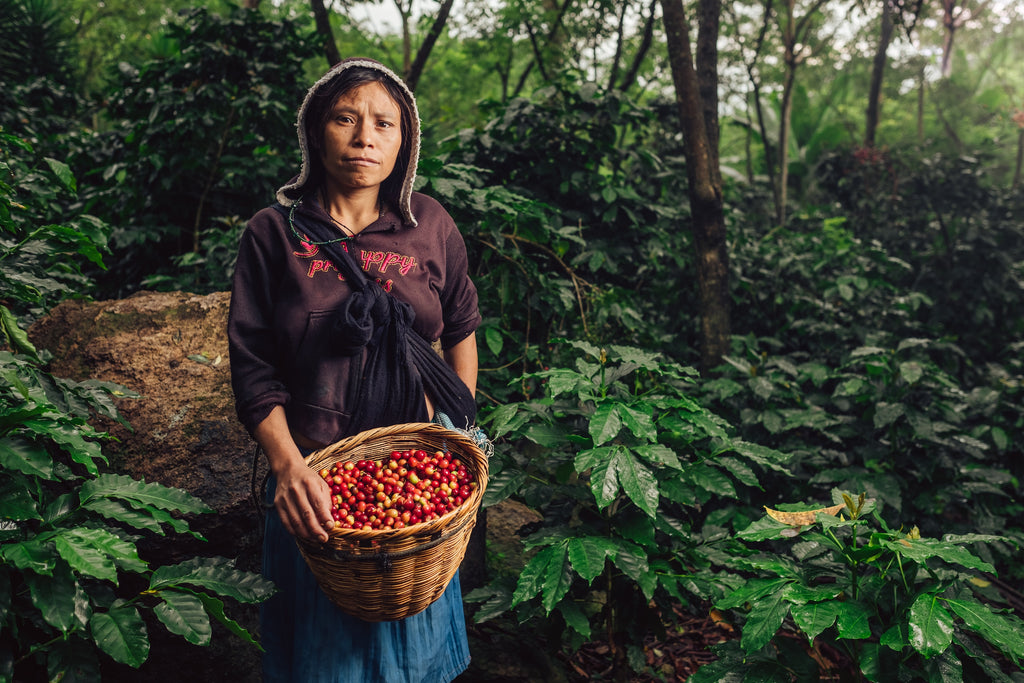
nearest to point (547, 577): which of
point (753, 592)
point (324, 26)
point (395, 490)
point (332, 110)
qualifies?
point (753, 592)

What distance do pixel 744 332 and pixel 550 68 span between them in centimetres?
393

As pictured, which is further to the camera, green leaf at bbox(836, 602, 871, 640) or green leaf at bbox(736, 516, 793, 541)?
green leaf at bbox(736, 516, 793, 541)

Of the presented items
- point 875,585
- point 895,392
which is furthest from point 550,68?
point 875,585

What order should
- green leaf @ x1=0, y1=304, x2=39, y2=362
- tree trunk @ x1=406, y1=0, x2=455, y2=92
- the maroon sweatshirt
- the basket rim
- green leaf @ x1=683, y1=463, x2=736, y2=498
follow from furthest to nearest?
1. tree trunk @ x1=406, y1=0, x2=455, y2=92
2. green leaf @ x1=683, y1=463, x2=736, y2=498
3. green leaf @ x1=0, y1=304, x2=39, y2=362
4. the maroon sweatshirt
5. the basket rim

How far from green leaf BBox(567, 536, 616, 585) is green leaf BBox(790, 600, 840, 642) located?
55 centimetres

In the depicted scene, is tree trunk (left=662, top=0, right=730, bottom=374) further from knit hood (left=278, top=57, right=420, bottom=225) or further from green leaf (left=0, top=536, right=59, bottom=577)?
green leaf (left=0, top=536, right=59, bottom=577)

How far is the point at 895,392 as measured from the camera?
3.37 metres

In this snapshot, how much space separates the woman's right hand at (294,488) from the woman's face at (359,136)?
2.00 feet

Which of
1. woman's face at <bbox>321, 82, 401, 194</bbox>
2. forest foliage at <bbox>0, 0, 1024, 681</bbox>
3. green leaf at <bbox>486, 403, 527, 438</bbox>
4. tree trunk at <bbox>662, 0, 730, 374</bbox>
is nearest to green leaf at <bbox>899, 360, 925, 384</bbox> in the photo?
forest foliage at <bbox>0, 0, 1024, 681</bbox>

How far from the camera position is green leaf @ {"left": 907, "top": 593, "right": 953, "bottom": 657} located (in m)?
1.65

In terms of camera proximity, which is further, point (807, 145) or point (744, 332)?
point (807, 145)

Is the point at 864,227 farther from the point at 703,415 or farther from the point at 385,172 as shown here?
the point at 385,172

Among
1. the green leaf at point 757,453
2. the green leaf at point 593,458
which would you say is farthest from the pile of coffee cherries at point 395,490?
the green leaf at point 757,453

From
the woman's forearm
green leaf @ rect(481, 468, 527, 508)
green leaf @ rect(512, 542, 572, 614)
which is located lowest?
green leaf @ rect(512, 542, 572, 614)
